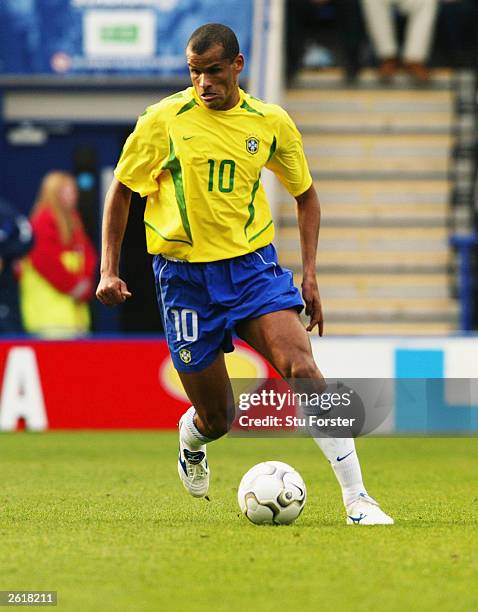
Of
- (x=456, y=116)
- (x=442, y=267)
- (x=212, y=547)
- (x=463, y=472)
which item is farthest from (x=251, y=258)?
(x=456, y=116)

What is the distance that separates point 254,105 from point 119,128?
1046 centimetres

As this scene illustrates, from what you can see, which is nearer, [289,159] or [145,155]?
[145,155]

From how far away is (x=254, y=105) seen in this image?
21.6 ft

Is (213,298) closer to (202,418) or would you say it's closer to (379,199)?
(202,418)

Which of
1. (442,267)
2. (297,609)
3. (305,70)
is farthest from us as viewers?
(305,70)

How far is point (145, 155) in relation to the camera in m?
6.45

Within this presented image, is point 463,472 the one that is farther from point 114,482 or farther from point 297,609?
point 297,609

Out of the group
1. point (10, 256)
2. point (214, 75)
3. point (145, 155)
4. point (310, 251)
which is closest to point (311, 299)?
point (310, 251)

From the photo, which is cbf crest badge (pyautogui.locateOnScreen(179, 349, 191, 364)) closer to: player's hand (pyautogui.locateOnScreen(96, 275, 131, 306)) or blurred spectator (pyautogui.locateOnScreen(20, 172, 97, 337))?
player's hand (pyautogui.locateOnScreen(96, 275, 131, 306))

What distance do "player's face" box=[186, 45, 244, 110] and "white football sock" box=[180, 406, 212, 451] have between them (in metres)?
1.54

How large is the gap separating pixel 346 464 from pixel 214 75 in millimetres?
1741

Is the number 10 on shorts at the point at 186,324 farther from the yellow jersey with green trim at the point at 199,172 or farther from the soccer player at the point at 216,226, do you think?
the yellow jersey with green trim at the point at 199,172

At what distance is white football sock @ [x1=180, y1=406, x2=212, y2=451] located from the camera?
7.06 m

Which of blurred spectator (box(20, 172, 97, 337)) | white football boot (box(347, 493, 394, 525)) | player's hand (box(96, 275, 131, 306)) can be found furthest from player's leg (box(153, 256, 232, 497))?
blurred spectator (box(20, 172, 97, 337))
